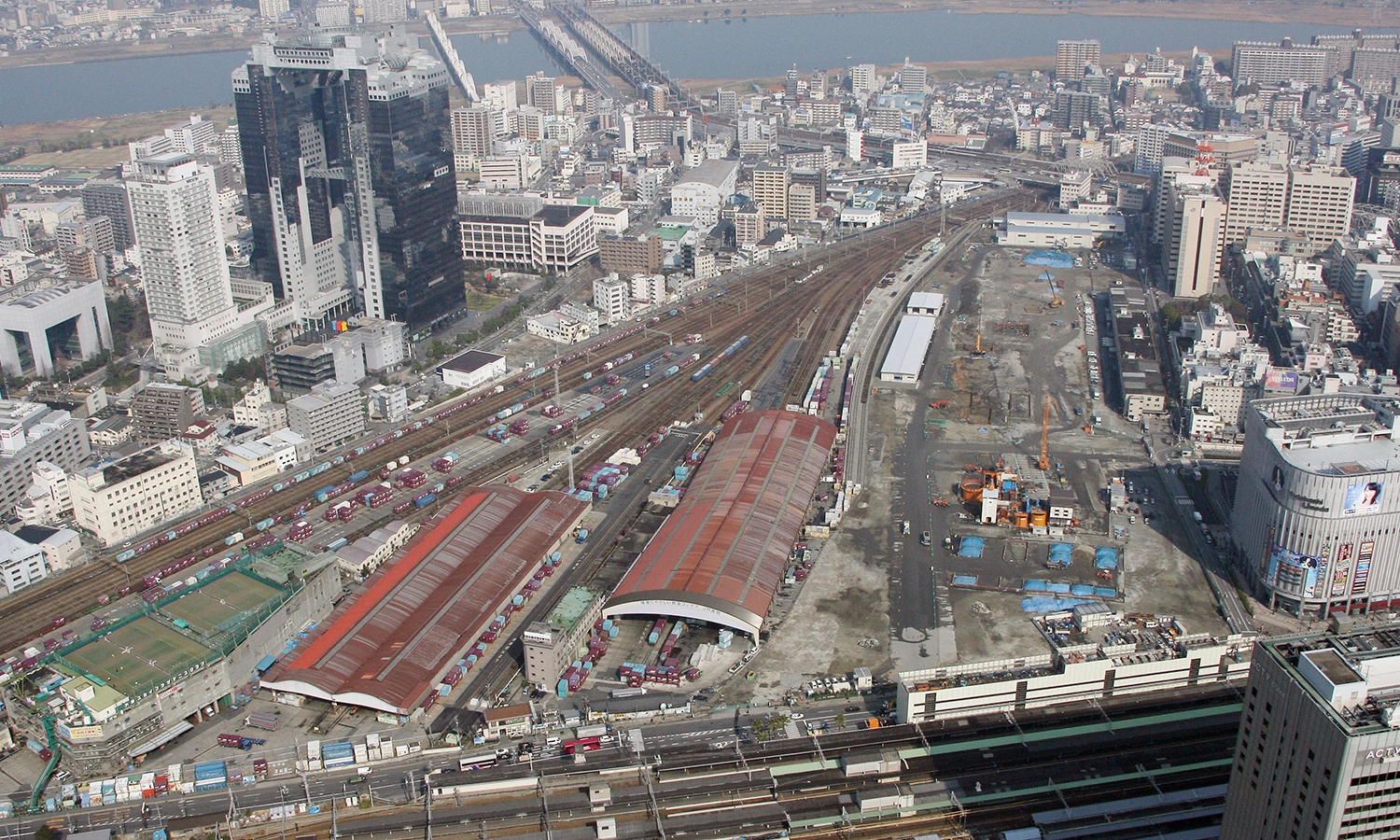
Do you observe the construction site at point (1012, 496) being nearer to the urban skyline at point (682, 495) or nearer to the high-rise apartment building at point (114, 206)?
the urban skyline at point (682, 495)

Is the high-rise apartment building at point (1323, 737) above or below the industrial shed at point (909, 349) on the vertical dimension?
above

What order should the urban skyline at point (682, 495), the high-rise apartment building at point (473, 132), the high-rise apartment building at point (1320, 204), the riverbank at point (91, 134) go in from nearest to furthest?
1. the urban skyline at point (682, 495)
2. the high-rise apartment building at point (1320, 204)
3. the high-rise apartment building at point (473, 132)
4. the riverbank at point (91, 134)

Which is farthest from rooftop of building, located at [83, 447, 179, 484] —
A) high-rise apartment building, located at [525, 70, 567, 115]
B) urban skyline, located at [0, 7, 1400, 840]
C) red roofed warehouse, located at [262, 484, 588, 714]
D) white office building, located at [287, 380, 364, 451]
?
high-rise apartment building, located at [525, 70, 567, 115]

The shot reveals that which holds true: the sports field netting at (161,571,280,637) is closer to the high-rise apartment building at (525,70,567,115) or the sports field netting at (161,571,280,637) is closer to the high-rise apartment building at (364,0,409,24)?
the high-rise apartment building at (525,70,567,115)

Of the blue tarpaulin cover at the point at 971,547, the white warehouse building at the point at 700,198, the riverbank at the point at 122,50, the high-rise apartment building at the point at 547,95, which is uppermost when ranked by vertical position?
the riverbank at the point at 122,50

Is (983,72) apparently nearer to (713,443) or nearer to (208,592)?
(713,443)

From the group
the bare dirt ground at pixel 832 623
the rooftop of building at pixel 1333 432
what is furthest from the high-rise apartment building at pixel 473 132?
the rooftop of building at pixel 1333 432
